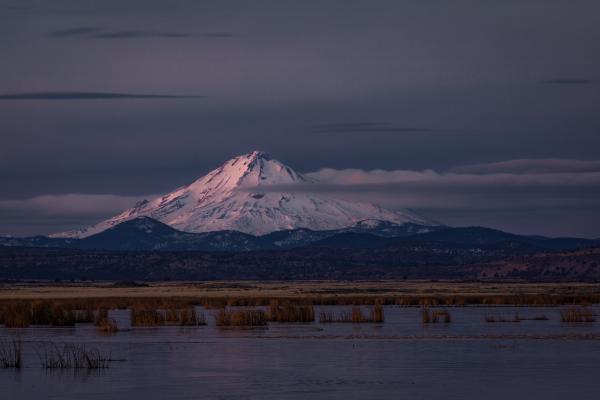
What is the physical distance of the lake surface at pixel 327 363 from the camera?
3462 cm

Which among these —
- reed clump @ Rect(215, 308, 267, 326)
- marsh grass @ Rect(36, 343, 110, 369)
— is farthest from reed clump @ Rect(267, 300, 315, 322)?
marsh grass @ Rect(36, 343, 110, 369)

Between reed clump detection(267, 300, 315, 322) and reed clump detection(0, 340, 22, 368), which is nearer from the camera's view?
reed clump detection(0, 340, 22, 368)

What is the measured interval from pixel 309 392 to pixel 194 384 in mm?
3810

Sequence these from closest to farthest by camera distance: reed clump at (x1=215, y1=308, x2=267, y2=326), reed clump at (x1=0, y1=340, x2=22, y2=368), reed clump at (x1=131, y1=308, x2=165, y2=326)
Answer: reed clump at (x1=0, y1=340, x2=22, y2=368) < reed clump at (x1=215, y1=308, x2=267, y2=326) < reed clump at (x1=131, y1=308, x2=165, y2=326)

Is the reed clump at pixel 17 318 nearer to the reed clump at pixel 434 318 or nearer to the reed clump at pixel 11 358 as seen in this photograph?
the reed clump at pixel 11 358

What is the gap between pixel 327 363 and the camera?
41.9 m

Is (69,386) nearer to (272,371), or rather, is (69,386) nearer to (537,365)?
(272,371)

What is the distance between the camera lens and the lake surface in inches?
1363

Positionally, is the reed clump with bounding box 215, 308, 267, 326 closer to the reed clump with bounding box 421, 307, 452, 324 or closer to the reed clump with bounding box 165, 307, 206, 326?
the reed clump with bounding box 165, 307, 206, 326

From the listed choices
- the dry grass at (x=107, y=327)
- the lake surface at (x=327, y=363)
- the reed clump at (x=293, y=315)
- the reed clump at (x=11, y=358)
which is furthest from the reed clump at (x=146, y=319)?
the reed clump at (x=11, y=358)

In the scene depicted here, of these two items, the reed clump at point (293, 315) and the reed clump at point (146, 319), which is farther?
the reed clump at point (293, 315)

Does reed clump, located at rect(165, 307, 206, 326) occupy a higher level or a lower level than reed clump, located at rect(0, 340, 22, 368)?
higher

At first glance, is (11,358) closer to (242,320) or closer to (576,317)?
(242,320)

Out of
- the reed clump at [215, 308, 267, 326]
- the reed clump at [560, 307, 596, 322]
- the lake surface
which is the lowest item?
the lake surface
